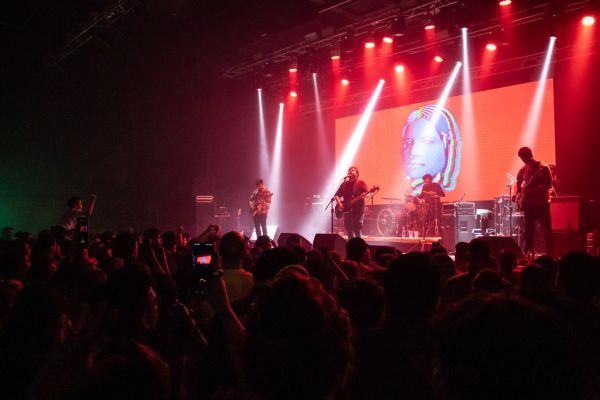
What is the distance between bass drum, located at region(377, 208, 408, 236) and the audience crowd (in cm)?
1007

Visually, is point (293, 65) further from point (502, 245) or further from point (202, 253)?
point (202, 253)

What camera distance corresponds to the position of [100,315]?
135cm

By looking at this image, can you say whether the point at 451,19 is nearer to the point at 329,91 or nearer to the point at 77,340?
the point at 329,91

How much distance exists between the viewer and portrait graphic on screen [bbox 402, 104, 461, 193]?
13602 mm

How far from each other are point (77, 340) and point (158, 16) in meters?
13.3

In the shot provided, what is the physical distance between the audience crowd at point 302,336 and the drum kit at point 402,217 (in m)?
9.48

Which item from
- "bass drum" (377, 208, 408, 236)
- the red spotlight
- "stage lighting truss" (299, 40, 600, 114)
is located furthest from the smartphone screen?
"stage lighting truss" (299, 40, 600, 114)

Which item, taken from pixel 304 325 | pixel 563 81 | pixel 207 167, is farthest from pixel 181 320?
pixel 207 167

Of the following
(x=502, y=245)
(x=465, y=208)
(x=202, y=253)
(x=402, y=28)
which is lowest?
(x=502, y=245)

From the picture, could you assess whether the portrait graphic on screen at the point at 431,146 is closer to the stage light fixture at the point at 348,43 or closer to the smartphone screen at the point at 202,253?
the stage light fixture at the point at 348,43

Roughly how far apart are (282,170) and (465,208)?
23.7ft

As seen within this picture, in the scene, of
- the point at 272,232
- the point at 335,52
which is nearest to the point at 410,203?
the point at 335,52

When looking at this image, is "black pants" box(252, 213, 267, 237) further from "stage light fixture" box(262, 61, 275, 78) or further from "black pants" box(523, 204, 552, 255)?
"black pants" box(523, 204, 552, 255)

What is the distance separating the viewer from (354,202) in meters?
10.9
